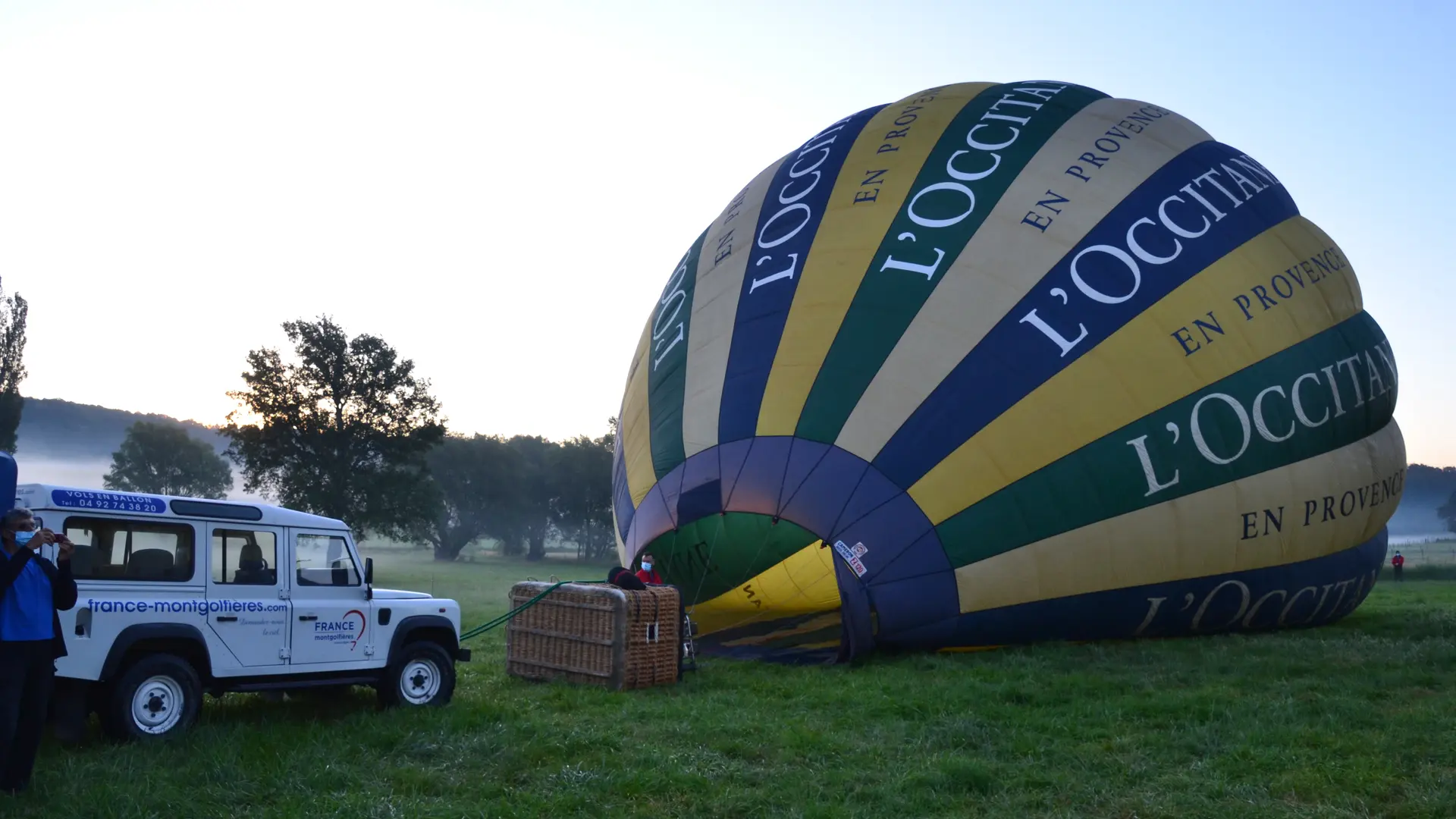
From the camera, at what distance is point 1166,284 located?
10.0m

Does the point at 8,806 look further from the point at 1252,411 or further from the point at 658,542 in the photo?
the point at 1252,411

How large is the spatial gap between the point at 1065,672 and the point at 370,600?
543cm

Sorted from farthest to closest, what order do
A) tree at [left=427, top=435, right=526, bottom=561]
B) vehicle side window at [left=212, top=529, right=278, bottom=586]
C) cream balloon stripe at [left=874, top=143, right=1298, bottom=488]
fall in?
1. tree at [left=427, top=435, right=526, bottom=561]
2. cream balloon stripe at [left=874, top=143, right=1298, bottom=488]
3. vehicle side window at [left=212, top=529, right=278, bottom=586]

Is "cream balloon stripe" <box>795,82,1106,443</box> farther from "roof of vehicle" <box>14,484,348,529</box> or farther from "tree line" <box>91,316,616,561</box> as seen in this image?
"tree line" <box>91,316,616,561</box>

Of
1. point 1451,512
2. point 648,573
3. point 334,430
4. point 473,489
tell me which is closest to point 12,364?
point 334,430

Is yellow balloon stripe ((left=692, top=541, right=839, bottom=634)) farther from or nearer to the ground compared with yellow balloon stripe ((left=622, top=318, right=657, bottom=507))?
nearer to the ground

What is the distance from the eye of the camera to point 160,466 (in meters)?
72.8

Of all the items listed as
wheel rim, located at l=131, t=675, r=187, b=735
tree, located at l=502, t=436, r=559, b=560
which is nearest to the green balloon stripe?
wheel rim, located at l=131, t=675, r=187, b=735

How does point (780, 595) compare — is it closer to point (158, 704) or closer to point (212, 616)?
point (212, 616)

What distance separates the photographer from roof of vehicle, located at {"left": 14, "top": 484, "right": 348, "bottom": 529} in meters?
6.66

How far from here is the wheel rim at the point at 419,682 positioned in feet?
27.3

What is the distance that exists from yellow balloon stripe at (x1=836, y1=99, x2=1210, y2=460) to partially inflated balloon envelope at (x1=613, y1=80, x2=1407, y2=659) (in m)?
0.02

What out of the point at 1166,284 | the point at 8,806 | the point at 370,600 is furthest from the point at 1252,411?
the point at 8,806

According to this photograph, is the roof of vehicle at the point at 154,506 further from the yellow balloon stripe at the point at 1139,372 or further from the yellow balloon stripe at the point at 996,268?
the yellow balloon stripe at the point at 1139,372
